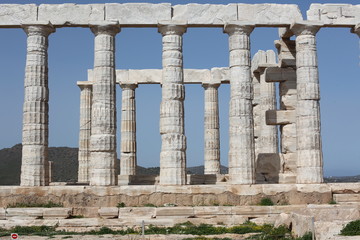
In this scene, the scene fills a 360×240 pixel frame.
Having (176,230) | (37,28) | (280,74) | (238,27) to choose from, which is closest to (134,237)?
(176,230)

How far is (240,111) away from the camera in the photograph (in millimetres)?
25359

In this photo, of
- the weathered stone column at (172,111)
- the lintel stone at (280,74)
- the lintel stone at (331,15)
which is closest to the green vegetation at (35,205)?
the weathered stone column at (172,111)

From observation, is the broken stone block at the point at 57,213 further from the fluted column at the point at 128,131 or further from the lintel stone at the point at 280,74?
the lintel stone at the point at 280,74

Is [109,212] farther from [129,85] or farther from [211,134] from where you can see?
[211,134]

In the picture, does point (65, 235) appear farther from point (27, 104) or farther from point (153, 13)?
point (153, 13)

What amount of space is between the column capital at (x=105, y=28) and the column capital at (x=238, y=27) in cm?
526

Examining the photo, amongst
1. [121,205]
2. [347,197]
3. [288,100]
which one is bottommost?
[121,205]

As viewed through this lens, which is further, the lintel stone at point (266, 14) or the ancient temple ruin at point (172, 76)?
the lintel stone at point (266, 14)

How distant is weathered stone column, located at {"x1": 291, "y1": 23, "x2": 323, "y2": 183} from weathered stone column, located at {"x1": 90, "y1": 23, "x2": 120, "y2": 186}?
8.80 m

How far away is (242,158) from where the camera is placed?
25031mm

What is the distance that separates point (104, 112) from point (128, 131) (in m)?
10.2

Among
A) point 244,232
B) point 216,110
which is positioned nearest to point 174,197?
point 244,232

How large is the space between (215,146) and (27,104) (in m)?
15.0

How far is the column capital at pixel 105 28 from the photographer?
25.4m
